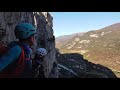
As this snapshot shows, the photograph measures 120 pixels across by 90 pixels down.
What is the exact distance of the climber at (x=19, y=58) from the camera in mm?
3604

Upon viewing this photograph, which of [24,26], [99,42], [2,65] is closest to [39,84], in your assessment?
[2,65]

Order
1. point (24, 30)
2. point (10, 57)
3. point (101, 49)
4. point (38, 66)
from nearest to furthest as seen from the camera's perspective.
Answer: point (10, 57) → point (24, 30) → point (38, 66) → point (101, 49)

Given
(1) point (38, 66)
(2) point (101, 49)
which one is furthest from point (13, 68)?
(2) point (101, 49)

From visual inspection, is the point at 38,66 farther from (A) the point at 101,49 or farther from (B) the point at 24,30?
(A) the point at 101,49

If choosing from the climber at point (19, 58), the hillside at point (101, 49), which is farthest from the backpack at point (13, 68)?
the hillside at point (101, 49)

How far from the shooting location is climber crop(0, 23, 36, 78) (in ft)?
11.8

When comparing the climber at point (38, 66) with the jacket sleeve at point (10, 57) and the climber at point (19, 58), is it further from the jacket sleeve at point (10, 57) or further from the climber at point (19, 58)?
the jacket sleeve at point (10, 57)

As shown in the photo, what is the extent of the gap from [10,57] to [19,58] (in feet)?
0.48

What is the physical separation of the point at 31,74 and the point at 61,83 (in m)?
0.59

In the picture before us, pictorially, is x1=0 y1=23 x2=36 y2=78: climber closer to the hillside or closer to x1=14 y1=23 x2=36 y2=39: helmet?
x1=14 y1=23 x2=36 y2=39: helmet

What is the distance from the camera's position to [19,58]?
12.0 feet

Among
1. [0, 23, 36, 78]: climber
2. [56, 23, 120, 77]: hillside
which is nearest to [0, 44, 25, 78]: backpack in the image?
[0, 23, 36, 78]: climber

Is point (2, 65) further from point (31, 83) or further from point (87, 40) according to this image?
point (87, 40)

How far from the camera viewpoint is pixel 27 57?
3812 millimetres
